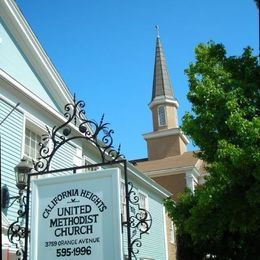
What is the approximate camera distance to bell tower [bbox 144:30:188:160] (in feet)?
142

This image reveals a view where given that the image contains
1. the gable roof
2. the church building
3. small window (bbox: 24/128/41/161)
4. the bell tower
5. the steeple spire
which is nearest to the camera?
small window (bbox: 24/128/41/161)

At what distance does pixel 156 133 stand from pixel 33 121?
105ft

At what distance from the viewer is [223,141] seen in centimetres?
1173

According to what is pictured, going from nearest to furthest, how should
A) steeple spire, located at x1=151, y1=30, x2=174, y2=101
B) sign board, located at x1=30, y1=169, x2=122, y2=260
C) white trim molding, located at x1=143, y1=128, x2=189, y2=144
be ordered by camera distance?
sign board, located at x1=30, y1=169, x2=122, y2=260 < white trim molding, located at x1=143, y1=128, x2=189, y2=144 < steeple spire, located at x1=151, y1=30, x2=174, y2=101

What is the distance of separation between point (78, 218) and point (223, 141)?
6.57 m

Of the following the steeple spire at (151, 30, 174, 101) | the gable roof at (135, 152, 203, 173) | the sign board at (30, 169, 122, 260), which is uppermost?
the steeple spire at (151, 30, 174, 101)

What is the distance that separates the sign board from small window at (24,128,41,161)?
21.6 ft

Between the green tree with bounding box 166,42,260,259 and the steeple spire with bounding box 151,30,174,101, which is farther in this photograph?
the steeple spire with bounding box 151,30,174,101

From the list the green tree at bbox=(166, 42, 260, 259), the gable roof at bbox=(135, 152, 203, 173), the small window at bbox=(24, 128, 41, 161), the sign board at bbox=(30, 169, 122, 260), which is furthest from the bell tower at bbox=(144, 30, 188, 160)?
the sign board at bbox=(30, 169, 122, 260)

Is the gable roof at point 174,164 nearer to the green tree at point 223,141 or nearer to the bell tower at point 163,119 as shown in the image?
the bell tower at point 163,119

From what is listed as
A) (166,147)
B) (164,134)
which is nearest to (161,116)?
(164,134)

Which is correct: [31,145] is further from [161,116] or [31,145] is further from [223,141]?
[161,116]

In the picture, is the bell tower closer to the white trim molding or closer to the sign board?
the white trim molding

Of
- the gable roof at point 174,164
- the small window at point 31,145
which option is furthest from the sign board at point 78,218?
the gable roof at point 174,164
